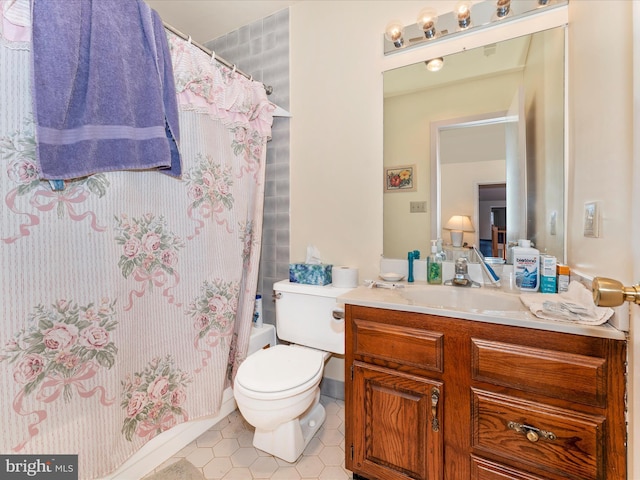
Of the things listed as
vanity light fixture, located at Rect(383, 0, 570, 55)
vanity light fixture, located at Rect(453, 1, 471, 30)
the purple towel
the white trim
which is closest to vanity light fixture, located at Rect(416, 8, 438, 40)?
vanity light fixture, located at Rect(383, 0, 570, 55)

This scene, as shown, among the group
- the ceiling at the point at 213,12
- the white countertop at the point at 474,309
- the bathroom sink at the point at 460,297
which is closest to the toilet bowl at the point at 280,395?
Result: the white countertop at the point at 474,309

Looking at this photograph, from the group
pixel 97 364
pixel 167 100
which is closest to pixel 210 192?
pixel 167 100

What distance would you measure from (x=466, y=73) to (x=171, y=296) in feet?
5.89

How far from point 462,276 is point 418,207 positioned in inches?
16.8

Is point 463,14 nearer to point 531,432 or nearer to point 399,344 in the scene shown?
point 399,344

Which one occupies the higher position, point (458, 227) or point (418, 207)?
point (418, 207)

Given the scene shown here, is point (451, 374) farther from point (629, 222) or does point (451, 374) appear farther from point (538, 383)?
point (629, 222)

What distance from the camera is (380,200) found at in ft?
5.38

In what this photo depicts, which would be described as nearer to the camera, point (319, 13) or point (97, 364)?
point (97, 364)

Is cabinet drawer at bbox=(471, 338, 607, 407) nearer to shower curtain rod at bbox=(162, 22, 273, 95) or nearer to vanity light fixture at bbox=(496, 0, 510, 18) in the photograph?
vanity light fixture at bbox=(496, 0, 510, 18)

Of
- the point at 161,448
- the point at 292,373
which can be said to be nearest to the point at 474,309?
the point at 292,373

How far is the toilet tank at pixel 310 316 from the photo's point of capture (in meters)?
1.53

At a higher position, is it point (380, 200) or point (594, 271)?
point (380, 200)

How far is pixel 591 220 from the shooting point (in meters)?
1.01
